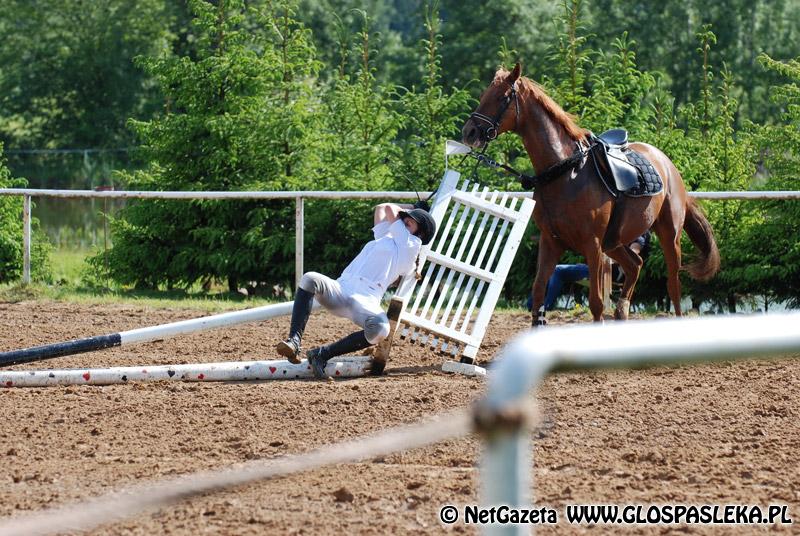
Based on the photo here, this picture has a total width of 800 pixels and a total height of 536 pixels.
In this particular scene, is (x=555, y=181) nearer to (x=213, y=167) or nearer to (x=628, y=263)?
(x=628, y=263)

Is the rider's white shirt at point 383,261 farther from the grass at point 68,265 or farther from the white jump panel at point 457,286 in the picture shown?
the grass at point 68,265

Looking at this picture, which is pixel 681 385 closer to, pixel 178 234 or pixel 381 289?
pixel 381 289

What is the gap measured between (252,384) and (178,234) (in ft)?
24.5

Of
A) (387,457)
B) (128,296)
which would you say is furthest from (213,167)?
(387,457)

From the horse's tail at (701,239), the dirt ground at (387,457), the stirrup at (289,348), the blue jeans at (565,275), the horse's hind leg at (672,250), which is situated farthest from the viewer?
the blue jeans at (565,275)

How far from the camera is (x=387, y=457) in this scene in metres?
5.45

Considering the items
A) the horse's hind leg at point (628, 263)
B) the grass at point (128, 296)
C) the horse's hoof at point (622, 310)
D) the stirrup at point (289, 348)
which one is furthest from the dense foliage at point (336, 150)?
the stirrup at point (289, 348)

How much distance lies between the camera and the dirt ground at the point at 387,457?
14.9 ft

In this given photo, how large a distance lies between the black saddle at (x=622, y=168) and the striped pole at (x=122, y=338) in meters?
2.75

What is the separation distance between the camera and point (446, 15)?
1841 inches

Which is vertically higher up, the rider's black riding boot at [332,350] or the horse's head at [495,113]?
the horse's head at [495,113]

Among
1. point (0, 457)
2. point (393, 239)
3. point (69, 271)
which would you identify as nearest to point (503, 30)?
point (69, 271)

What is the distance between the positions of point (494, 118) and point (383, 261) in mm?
1513

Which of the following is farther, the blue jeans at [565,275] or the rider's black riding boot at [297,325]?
the blue jeans at [565,275]
